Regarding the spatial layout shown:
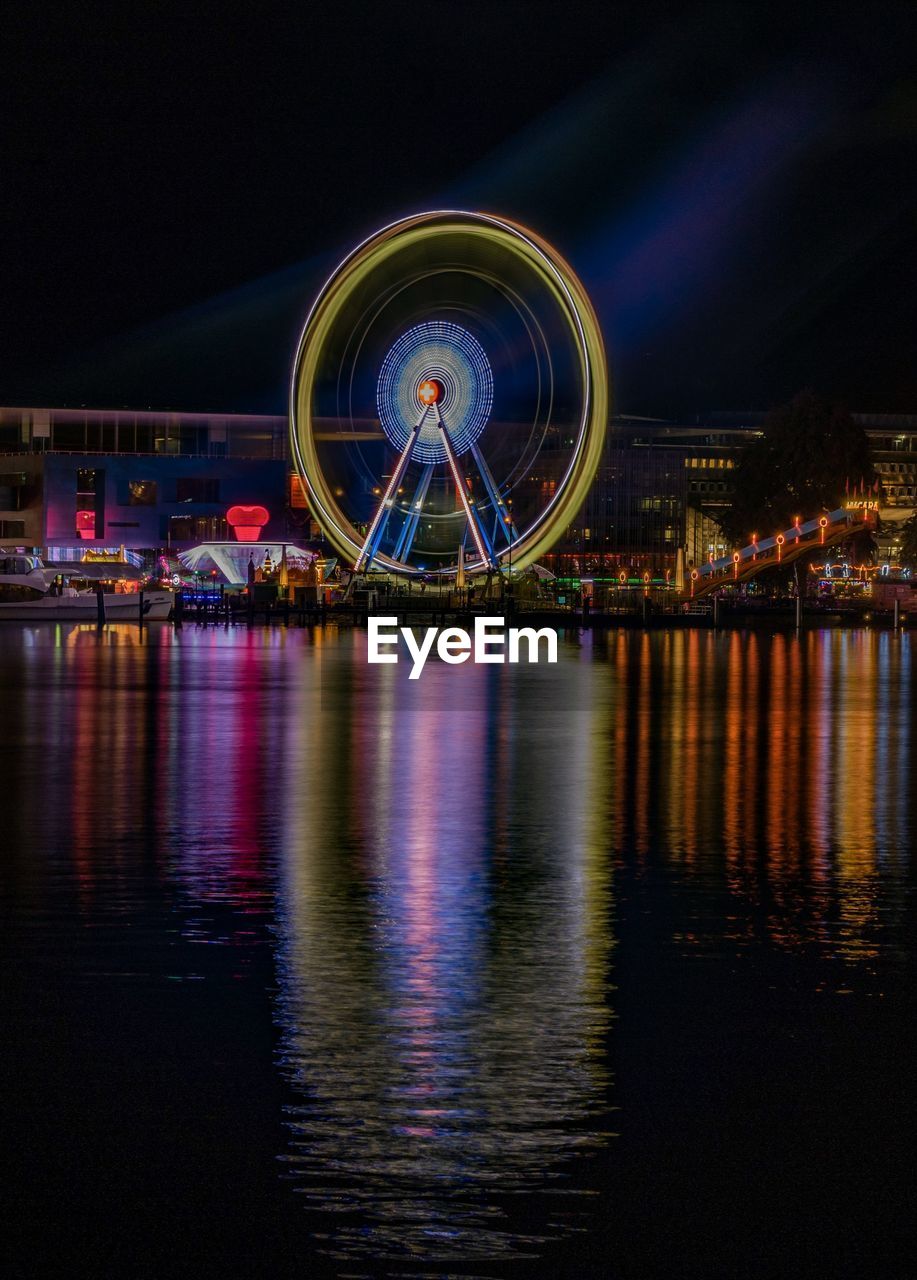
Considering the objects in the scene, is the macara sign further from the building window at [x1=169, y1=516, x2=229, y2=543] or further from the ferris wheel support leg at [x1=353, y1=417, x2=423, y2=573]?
the building window at [x1=169, y1=516, x2=229, y2=543]

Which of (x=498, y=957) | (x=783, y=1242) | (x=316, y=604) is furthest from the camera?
(x=316, y=604)

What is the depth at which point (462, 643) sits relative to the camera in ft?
184

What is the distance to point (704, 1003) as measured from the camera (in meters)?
8.36

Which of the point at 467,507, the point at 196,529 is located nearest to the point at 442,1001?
the point at 467,507

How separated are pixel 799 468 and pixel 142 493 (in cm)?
3800

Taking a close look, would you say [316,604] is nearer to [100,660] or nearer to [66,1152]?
[100,660]

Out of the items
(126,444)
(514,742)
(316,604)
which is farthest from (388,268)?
(126,444)

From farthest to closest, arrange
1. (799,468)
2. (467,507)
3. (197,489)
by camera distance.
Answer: (197,489) → (799,468) → (467,507)

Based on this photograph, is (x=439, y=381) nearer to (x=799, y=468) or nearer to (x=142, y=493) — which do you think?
(x=799, y=468)

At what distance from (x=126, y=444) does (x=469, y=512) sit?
47492 millimetres

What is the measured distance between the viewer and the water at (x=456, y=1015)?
547 cm

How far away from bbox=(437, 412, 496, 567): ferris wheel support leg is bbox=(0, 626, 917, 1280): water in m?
47.5

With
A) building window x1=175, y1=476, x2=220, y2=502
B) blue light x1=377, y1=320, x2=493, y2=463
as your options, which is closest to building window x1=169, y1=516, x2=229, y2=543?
building window x1=175, y1=476, x2=220, y2=502

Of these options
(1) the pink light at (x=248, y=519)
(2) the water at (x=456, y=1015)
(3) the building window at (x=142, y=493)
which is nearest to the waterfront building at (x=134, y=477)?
(3) the building window at (x=142, y=493)
